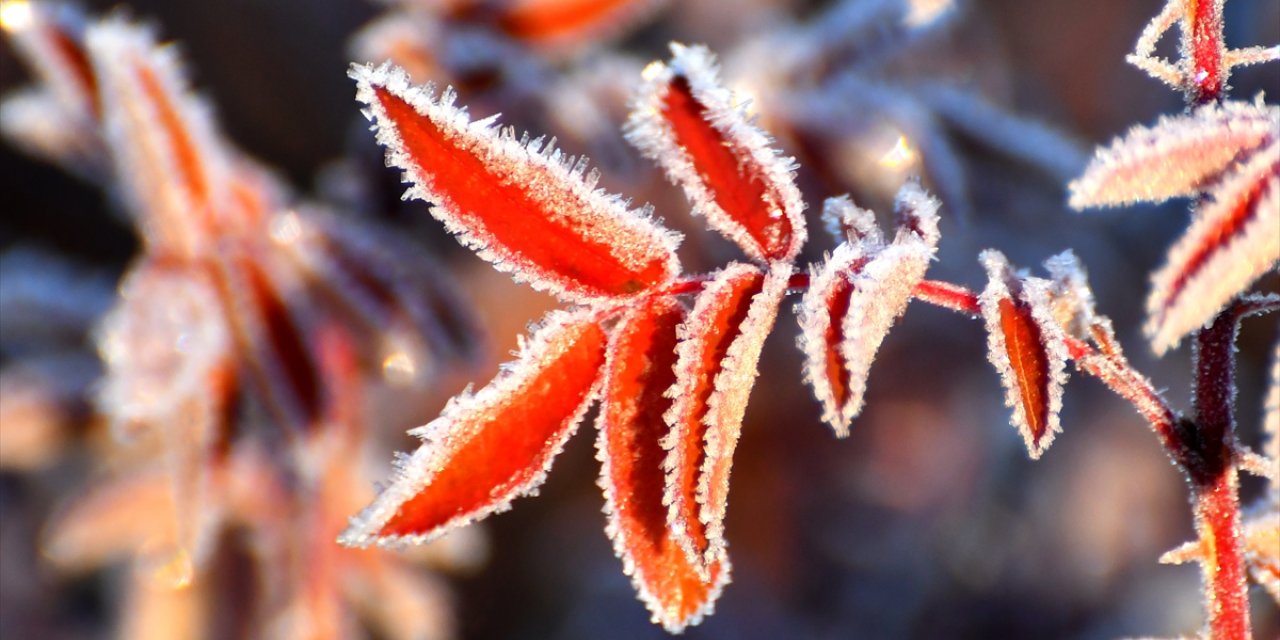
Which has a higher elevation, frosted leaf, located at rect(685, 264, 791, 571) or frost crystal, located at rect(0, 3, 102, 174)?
frost crystal, located at rect(0, 3, 102, 174)

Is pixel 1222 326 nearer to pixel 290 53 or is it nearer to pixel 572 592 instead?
pixel 572 592

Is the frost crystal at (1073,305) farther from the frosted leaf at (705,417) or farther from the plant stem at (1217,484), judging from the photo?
the frosted leaf at (705,417)

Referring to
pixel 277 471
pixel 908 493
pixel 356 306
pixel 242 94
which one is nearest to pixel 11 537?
pixel 277 471

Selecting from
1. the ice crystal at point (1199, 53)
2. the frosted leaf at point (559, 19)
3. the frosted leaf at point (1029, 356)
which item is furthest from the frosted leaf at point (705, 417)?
the frosted leaf at point (559, 19)

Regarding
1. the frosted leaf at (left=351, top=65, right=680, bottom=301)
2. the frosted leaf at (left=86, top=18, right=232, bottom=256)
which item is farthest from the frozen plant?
the frosted leaf at (left=86, top=18, right=232, bottom=256)

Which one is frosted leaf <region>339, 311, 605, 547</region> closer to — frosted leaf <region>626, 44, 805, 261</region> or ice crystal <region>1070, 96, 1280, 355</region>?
frosted leaf <region>626, 44, 805, 261</region>

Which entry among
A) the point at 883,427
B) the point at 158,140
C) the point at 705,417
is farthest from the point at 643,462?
the point at 883,427

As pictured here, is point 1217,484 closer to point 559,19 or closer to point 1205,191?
point 1205,191
